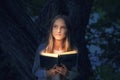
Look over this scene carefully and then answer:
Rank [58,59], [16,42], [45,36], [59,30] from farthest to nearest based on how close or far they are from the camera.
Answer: [16,42], [45,36], [59,30], [58,59]

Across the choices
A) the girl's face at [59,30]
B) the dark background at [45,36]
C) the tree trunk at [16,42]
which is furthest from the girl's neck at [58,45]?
the tree trunk at [16,42]

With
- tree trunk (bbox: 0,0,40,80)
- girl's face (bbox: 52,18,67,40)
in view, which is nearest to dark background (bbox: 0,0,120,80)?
Result: tree trunk (bbox: 0,0,40,80)

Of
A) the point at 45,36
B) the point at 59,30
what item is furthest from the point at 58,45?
the point at 45,36

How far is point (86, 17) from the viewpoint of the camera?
27.1ft

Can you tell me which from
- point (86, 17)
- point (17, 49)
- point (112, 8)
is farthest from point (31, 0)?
point (112, 8)

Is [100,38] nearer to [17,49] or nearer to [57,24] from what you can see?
[17,49]

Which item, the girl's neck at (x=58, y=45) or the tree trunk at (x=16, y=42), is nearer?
the girl's neck at (x=58, y=45)

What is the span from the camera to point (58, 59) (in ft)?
15.5

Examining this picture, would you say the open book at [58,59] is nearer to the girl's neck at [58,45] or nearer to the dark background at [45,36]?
the girl's neck at [58,45]

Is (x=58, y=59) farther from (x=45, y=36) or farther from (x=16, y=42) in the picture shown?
(x=16, y=42)

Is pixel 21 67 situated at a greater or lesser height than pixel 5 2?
lesser

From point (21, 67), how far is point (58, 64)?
7.97 feet

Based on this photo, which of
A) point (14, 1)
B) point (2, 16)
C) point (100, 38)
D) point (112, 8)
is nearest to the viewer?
point (112, 8)

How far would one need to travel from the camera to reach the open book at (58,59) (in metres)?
4.73
